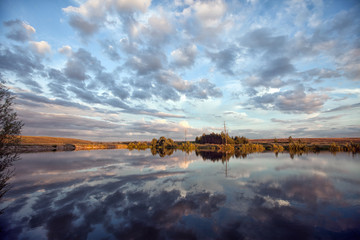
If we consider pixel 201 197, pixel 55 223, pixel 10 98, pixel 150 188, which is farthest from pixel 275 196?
pixel 10 98

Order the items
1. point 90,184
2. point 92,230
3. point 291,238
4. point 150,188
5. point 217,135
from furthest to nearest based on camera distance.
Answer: point 217,135, point 90,184, point 150,188, point 92,230, point 291,238

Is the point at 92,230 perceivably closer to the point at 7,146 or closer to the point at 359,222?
the point at 7,146

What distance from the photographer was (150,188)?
A: 1368 centimetres

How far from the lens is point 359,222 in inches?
298

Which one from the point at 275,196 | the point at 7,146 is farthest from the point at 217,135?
the point at 7,146

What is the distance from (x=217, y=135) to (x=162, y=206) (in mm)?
112278

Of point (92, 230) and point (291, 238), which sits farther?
point (92, 230)

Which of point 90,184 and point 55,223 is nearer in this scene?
point 55,223

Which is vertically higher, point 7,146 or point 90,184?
point 7,146

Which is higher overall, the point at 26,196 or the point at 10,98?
the point at 10,98

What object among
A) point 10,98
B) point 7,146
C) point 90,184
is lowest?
point 90,184

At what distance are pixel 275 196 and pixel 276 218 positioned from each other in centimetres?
400

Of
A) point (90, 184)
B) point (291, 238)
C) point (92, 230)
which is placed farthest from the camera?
point (90, 184)

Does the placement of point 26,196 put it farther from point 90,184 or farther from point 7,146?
point 7,146
